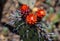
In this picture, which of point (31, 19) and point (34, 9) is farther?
point (34, 9)

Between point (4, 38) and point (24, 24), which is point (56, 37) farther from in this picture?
point (24, 24)

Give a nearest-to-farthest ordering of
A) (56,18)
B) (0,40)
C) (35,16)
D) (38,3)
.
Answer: (35,16) < (0,40) < (56,18) < (38,3)

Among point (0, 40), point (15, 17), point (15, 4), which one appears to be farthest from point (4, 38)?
point (15, 17)

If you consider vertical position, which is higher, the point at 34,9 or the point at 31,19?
the point at 34,9

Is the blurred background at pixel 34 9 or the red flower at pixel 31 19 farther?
the blurred background at pixel 34 9

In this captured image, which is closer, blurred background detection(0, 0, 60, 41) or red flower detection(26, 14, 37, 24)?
red flower detection(26, 14, 37, 24)

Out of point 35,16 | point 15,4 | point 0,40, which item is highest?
point 15,4

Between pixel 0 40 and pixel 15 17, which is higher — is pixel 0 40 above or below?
below

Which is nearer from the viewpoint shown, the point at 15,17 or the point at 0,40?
the point at 15,17

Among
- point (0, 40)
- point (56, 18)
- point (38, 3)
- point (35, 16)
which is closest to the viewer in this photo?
point (35, 16)

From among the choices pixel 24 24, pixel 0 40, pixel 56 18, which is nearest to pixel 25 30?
pixel 24 24
